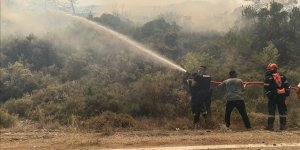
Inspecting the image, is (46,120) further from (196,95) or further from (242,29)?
(242,29)

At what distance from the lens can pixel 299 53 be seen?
63.8 ft

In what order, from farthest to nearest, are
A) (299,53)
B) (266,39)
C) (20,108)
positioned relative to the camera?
(266,39), (299,53), (20,108)

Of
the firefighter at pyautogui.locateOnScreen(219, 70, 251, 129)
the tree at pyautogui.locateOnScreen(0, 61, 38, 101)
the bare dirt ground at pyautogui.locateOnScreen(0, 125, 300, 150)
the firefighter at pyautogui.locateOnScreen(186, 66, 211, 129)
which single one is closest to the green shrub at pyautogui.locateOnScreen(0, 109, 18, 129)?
the bare dirt ground at pyautogui.locateOnScreen(0, 125, 300, 150)

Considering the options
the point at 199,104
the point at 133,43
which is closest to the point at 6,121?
the point at 199,104

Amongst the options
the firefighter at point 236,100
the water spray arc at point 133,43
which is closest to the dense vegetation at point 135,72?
the water spray arc at point 133,43

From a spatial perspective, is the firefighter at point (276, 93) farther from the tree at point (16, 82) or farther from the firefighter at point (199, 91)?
the tree at point (16, 82)

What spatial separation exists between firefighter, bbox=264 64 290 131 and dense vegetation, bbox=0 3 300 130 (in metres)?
1.06

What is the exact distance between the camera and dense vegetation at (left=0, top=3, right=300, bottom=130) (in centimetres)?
1437

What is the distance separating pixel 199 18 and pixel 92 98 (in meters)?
21.1

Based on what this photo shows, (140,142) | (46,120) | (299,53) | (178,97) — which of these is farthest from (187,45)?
(140,142)

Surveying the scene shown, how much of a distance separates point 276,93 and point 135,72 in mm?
9083

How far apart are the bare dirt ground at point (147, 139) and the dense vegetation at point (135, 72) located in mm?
1459

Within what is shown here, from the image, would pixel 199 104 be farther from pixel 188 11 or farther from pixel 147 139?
pixel 188 11

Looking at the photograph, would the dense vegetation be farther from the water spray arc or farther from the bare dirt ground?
the bare dirt ground
